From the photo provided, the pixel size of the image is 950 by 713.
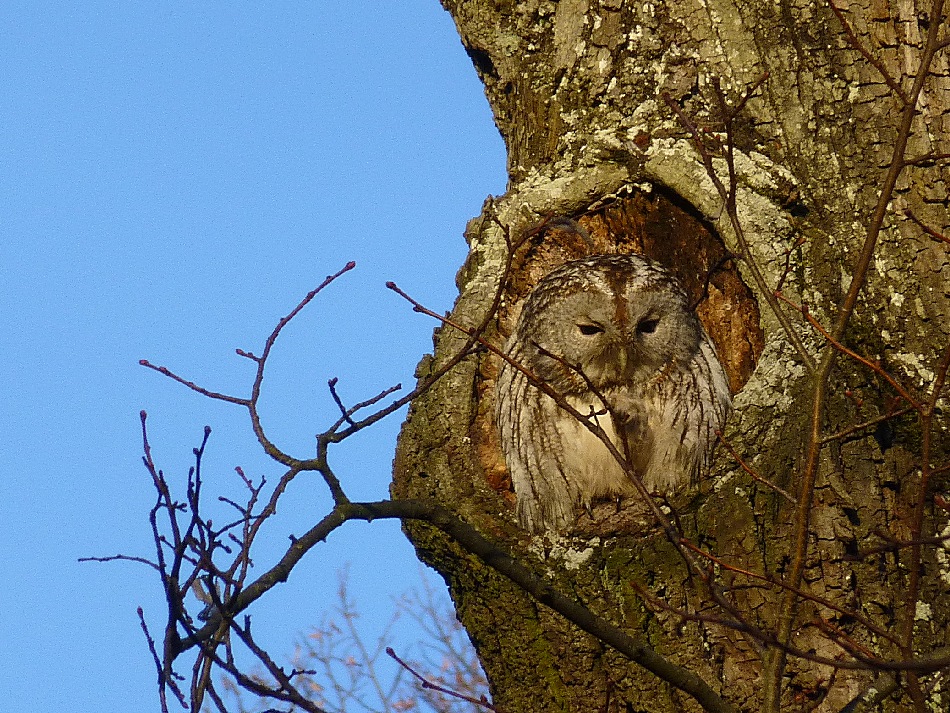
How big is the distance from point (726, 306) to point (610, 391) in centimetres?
56

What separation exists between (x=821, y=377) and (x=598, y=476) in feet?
5.73

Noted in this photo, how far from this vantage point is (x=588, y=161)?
13.9 feet

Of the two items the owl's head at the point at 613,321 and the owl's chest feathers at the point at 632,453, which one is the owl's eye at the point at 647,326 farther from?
the owl's chest feathers at the point at 632,453

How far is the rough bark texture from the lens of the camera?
129 inches

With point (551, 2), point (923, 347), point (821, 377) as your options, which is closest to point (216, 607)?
point (821, 377)

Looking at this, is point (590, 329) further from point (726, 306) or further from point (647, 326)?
point (726, 306)

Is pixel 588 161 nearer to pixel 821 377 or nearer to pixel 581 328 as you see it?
pixel 581 328

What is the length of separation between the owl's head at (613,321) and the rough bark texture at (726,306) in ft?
0.56

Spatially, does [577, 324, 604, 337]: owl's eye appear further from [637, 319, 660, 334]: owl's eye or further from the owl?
[637, 319, 660, 334]: owl's eye

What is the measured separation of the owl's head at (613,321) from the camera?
4359 millimetres

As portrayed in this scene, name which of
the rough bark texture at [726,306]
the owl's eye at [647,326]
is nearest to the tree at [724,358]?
the rough bark texture at [726,306]

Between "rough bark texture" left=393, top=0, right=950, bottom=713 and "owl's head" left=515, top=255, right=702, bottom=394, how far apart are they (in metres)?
0.17

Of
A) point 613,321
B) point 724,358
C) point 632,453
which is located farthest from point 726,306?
point 632,453

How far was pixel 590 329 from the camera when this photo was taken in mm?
4465
